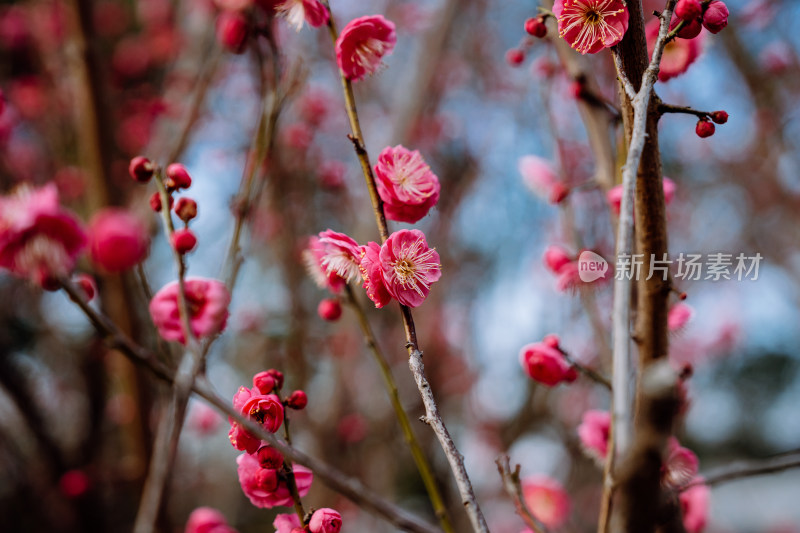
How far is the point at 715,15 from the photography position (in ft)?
2.62

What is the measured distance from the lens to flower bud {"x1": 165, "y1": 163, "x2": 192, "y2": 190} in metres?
0.86

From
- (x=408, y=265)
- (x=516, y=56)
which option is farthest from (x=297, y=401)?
(x=516, y=56)

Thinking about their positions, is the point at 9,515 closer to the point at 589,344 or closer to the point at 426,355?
the point at 426,355

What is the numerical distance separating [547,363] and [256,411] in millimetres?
527

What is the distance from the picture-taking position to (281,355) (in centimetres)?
299

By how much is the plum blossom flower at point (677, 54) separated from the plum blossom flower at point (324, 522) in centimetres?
90

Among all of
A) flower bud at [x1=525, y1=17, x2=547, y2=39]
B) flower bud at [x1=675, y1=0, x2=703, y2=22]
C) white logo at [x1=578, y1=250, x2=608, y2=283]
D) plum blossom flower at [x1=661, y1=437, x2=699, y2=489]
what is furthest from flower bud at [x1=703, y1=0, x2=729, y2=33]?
plum blossom flower at [x1=661, y1=437, x2=699, y2=489]

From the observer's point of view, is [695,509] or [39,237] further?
[695,509]

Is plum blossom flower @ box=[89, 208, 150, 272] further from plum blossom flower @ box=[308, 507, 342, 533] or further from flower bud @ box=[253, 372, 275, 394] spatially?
plum blossom flower @ box=[308, 507, 342, 533]

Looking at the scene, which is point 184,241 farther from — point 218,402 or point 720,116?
point 720,116

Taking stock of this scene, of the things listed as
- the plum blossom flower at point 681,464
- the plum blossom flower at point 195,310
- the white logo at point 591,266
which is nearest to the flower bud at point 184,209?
the plum blossom flower at point 195,310

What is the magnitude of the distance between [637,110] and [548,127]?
0.79m

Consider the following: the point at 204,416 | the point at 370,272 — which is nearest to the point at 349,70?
the point at 370,272

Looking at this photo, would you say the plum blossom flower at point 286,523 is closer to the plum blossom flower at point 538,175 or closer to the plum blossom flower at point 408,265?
the plum blossom flower at point 408,265
